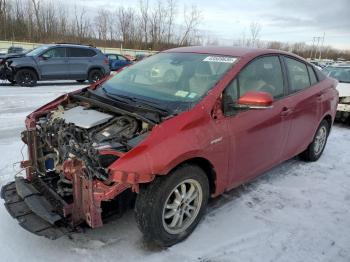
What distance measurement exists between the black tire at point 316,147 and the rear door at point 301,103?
264 mm

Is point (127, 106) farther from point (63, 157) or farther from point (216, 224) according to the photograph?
point (216, 224)

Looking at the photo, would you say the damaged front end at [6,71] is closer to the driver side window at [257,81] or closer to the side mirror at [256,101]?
the driver side window at [257,81]

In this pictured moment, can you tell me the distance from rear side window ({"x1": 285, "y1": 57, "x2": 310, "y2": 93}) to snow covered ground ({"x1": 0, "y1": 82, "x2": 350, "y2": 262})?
4.11 ft

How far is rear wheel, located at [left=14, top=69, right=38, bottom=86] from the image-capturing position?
1303 centimetres

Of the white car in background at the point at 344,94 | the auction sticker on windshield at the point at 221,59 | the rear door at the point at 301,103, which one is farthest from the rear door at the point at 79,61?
the auction sticker on windshield at the point at 221,59

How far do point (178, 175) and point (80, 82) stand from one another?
14095 mm

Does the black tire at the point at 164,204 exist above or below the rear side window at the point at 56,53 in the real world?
below

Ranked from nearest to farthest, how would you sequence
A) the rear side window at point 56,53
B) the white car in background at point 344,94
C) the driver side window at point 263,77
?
1. the driver side window at point 263,77
2. the white car in background at point 344,94
3. the rear side window at point 56,53

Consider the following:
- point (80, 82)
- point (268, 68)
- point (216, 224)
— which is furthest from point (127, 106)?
point (80, 82)

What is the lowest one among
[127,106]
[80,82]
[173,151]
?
[80,82]

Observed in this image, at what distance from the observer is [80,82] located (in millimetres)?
16031

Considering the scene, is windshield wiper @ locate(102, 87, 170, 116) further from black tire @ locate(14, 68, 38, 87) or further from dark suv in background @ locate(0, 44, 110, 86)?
dark suv in background @ locate(0, 44, 110, 86)

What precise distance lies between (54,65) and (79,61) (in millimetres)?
1150

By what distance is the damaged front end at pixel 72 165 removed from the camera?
8.89ft
